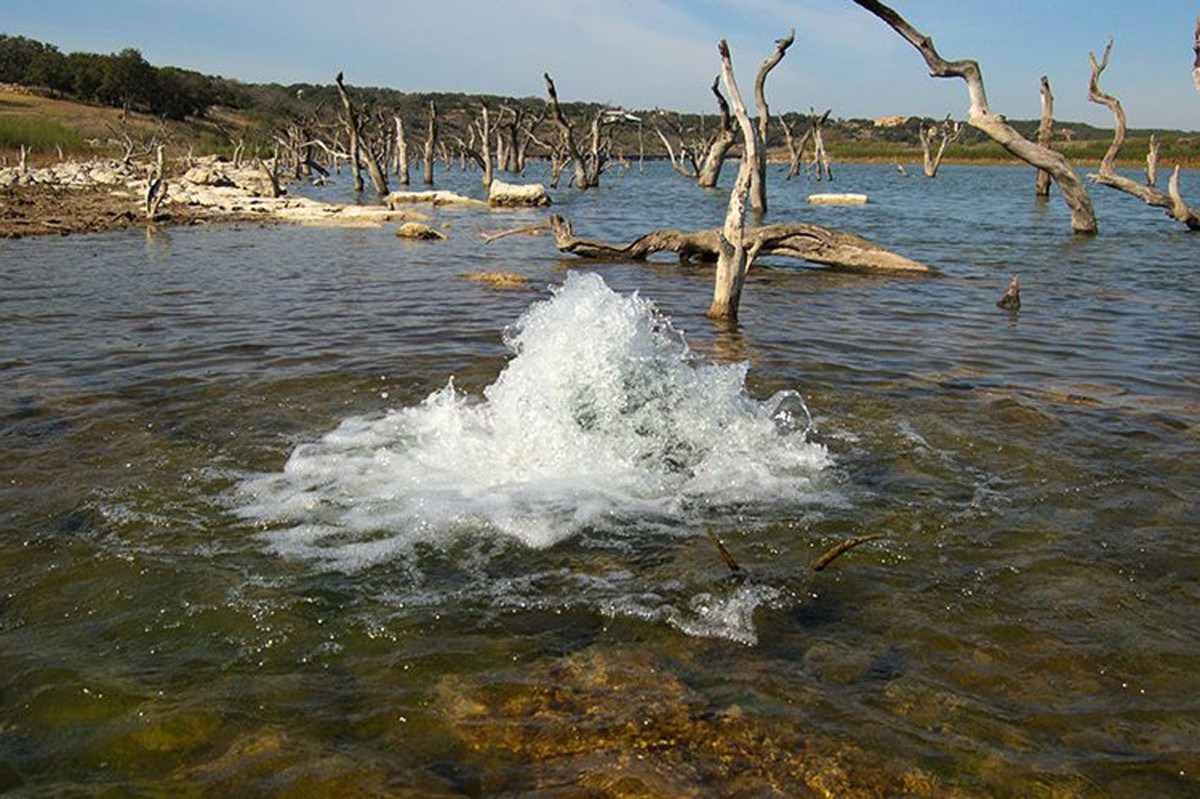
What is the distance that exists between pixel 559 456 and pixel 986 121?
20.0 m

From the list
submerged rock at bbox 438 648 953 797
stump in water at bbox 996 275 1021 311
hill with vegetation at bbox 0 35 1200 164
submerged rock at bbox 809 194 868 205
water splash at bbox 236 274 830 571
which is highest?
hill with vegetation at bbox 0 35 1200 164

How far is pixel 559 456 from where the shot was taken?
609 cm

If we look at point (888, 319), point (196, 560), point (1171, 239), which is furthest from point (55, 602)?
point (1171, 239)

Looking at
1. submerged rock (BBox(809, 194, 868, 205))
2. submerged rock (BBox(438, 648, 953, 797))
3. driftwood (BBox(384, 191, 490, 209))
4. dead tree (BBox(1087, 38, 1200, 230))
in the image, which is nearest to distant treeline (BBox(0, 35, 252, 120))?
driftwood (BBox(384, 191, 490, 209))

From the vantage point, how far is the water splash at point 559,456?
16.6 ft

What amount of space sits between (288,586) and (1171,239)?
25.9m

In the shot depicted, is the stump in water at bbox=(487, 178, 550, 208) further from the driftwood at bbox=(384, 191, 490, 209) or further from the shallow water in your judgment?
the shallow water

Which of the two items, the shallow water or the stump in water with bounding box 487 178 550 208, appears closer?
the shallow water

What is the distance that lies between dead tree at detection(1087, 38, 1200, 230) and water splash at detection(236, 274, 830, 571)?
67.7ft

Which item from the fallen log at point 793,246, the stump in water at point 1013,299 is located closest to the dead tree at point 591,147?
the fallen log at point 793,246

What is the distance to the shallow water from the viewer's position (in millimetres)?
3068

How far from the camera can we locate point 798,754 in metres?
3.04

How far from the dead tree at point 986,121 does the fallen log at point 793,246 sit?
225 inches

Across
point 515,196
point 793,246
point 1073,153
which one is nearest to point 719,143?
point 515,196
